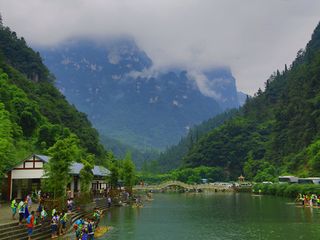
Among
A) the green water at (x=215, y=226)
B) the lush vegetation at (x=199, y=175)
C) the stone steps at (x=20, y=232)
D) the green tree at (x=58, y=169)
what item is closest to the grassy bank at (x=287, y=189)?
the green water at (x=215, y=226)

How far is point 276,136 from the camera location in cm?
13975

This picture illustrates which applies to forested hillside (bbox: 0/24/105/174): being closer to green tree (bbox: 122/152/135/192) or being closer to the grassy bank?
green tree (bbox: 122/152/135/192)

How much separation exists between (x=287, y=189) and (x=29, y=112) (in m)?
52.1

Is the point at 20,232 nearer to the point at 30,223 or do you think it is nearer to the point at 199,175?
the point at 30,223

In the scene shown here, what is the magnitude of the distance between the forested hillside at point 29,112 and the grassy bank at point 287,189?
4202 centimetres

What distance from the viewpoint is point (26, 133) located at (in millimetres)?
79250

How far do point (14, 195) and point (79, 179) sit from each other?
9.13 meters

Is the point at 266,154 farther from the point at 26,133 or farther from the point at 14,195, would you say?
the point at 14,195

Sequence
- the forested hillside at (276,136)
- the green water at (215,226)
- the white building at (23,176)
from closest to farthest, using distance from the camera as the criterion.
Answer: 1. the green water at (215,226)
2. the white building at (23,176)
3. the forested hillside at (276,136)

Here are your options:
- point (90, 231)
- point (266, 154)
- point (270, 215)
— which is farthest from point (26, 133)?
point (266, 154)

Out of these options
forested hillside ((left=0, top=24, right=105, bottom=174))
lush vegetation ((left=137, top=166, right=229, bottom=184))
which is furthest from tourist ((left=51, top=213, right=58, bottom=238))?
lush vegetation ((left=137, top=166, right=229, bottom=184))

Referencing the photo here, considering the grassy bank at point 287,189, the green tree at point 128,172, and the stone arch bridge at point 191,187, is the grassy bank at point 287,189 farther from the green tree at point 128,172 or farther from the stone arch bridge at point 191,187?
the green tree at point 128,172

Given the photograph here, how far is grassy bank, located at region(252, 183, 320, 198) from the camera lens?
225 feet

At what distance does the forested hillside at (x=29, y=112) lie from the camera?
6406 centimetres
